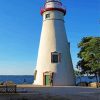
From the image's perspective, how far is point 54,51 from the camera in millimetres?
42531

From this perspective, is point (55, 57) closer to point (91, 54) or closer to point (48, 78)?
point (48, 78)

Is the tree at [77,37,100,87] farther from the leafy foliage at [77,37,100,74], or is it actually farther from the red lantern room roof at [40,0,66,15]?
the red lantern room roof at [40,0,66,15]

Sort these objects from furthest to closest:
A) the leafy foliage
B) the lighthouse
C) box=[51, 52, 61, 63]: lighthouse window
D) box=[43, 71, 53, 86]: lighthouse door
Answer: box=[51, 52, 61, 63]: lighthouse window
the lighthouse
box=[43, 71, 53, 86]: lighthouse door
the leafy foliage

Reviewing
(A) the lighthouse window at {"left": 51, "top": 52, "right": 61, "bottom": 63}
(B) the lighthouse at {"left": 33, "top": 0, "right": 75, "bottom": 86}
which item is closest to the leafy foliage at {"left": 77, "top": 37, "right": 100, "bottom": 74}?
(B) the lighthouse at {"left": 33, "top": 0, "right": 75, "bottom": 86}

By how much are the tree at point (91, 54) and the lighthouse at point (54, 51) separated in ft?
7.31

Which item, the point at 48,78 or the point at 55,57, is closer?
the point at 48,78

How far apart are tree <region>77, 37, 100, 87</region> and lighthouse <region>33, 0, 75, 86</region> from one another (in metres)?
2.23

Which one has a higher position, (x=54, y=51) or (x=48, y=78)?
(x=54, y=51)

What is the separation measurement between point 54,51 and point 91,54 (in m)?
5.06

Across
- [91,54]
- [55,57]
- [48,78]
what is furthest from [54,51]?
[91,54]

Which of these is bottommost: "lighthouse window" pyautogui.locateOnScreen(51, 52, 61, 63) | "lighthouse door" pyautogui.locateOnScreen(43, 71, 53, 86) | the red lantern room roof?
"lighthouse door" pyautogui.locateOnScreen(43, 71, 53, 86)

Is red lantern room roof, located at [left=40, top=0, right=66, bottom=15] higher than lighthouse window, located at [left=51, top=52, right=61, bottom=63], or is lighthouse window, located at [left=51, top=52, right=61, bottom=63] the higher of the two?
red lantern room roof, located at [left=40, top=0, right=66, bottom=15]

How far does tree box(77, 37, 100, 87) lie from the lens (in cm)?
4012

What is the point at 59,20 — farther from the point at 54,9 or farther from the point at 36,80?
the point at 36,80
